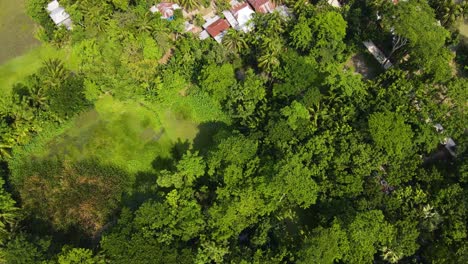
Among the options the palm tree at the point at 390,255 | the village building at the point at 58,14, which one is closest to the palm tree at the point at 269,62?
the palm tree at the point at 390,255

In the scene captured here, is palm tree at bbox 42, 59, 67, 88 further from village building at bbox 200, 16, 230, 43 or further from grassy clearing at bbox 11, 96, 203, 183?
village building at bbox 200, 16, 230, 43

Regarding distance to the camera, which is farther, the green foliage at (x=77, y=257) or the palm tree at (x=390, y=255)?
the palm tree at (x=390, y=255)

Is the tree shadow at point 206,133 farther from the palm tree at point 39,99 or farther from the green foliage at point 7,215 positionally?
the green foliage at point 7,215

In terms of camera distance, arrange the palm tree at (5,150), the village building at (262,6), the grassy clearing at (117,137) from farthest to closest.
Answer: the village building at (262,6) → the grassy clearing at (117,137) → the palm tree at (5,150)

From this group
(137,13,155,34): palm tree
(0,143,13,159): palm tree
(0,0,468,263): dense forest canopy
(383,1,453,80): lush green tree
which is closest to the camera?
(0,0,468,263): dense forest canopy

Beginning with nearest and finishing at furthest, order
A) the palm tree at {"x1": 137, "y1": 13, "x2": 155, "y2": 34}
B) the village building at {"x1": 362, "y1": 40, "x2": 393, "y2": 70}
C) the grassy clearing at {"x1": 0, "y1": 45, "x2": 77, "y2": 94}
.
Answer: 1. the palm tree at {"x1": 137, "y1": 13, "x2": 155, "y2": 34}
2. the grassy clearing at {"x1": 0, "y1": 45, "x2": 77, "y2": 94}
3. the village building at {"x1": 362, "y1": 40, "x2": 393, "y2": 70}

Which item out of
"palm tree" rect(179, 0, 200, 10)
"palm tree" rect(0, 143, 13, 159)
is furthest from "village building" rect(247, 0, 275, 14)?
"palm tree" rect(0, 143, 13, 159)
